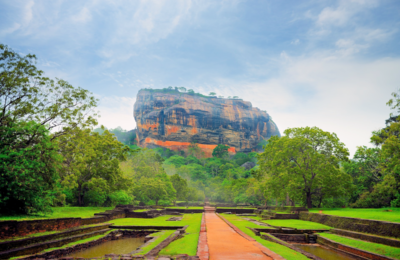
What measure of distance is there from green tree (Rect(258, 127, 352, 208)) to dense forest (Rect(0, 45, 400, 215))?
11 centimetres

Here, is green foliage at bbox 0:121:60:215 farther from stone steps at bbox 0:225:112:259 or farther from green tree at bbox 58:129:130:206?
green tree at bbox 58:129:130:206

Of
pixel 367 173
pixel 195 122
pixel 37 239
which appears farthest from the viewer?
pixel 195 122

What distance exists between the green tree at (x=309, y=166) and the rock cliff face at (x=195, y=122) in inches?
3807

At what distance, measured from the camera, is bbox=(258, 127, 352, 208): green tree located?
84.9ft

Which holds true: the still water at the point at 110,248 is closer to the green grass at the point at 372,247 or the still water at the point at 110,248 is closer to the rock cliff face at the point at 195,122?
the green grass at the point at 372,247

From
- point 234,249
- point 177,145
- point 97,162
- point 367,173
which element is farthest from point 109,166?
point 177,145

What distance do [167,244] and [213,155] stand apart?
113 m

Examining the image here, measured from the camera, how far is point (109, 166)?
2773 cm

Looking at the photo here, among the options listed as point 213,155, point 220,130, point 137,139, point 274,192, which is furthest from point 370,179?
point 137,139

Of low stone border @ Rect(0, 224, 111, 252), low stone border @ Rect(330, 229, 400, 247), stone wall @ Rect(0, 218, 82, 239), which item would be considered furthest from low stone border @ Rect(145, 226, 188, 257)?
low stone border @ Rect(330, 229, 400, 247)

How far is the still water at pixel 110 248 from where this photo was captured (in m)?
10.3

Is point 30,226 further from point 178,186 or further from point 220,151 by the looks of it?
point 220,151

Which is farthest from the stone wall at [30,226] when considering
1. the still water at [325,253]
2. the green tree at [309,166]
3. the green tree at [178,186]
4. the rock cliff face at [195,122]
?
the rock cliff face at [195,122]

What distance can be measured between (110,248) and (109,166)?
1736 centimetres
